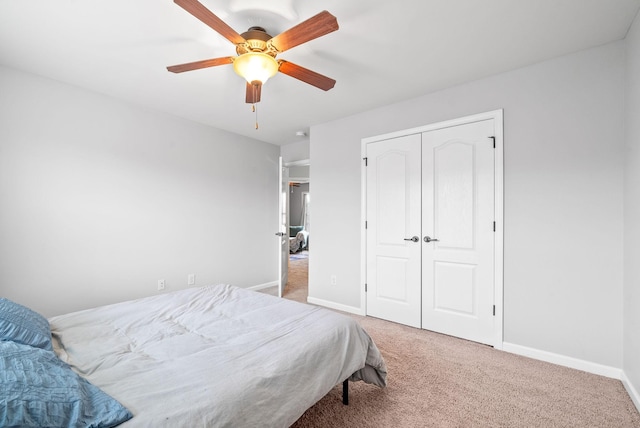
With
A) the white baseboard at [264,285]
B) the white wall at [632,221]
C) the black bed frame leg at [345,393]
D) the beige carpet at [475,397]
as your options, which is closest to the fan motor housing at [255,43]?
the black bed frame leg at [345,393]

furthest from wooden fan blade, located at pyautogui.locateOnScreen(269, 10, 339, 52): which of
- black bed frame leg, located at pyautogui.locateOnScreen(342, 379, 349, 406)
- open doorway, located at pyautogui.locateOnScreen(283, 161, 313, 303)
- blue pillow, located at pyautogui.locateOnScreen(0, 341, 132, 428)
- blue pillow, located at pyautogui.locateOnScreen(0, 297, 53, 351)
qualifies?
open doorway, located at pyautogui.locateOnScreen(283, 161, 313, 303)

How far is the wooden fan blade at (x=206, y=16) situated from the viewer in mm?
1387

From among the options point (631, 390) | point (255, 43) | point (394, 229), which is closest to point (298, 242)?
point (394, 229)

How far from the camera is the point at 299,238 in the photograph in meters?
8.80

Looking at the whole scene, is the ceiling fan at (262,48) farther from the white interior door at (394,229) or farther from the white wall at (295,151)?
the white wall at (295,151)

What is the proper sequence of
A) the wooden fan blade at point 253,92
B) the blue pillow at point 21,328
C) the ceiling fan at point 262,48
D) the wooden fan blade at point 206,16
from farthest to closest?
the wooden fan blade at point 253,92 < the ceiling fan at point 262,48 < the wooden fan blade at point 206,16 < the blue pillow at point 21,328

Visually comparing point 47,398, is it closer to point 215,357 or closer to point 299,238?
point 215,357

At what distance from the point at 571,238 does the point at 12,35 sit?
4549mm

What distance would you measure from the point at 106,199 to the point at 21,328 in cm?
209

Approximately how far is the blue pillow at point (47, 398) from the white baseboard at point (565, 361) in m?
2.88

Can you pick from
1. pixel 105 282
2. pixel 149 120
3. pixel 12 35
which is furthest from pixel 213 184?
pixel 12 35

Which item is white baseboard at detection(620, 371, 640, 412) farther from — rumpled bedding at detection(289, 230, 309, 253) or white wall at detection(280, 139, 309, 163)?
rumpled bedding at detection(289, 230, 309, 253)

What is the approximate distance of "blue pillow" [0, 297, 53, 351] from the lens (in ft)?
4.18

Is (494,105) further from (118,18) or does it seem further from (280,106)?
(118,18)
